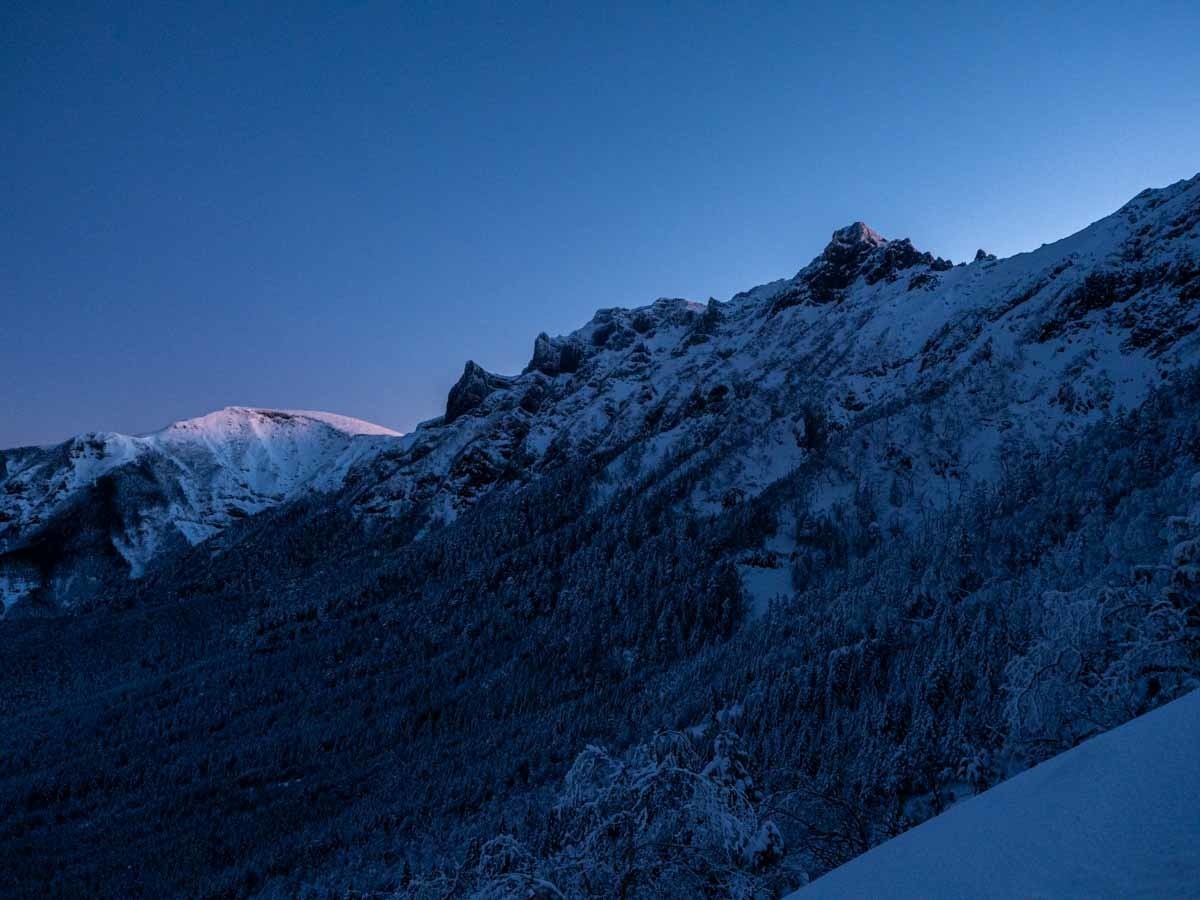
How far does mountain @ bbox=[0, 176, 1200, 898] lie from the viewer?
1197 cm

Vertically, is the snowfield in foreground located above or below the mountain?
above

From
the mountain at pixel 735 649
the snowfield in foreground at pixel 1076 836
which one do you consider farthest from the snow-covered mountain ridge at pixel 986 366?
the snowfield in foreground at pixel 1076 836

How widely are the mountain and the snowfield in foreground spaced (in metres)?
5.34

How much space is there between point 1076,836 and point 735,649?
300 ft

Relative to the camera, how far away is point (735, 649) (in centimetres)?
8969

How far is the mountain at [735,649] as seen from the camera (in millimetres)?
11969

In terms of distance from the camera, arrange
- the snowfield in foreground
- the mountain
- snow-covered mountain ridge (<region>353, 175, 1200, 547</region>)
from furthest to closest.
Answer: snow-covered mountain ridge (<region>353, 175, 1200, 547</region>) < the mountain < the snowfield in foreground

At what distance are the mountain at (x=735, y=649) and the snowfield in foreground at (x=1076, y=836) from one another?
5.34 m

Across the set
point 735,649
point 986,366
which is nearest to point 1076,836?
point 735,649

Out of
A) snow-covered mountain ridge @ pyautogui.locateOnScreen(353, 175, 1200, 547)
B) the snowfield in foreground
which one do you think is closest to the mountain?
snow-covered mountain ridge @ pyautogui.locateOnScreen(353, 175, 1200, 547)

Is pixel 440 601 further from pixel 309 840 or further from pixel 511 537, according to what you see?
pixel 309 840

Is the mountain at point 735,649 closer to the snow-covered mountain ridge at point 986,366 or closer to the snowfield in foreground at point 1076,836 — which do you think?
the snow-covered mountain ridge at point 986,366

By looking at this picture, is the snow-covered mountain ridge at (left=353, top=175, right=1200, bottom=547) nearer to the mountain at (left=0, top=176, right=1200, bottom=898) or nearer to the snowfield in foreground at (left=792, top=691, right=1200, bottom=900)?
the mountain at (left=0, top=176, right=1200, bottom=898)

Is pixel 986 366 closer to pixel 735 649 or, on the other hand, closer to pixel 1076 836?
pixel 735 649
